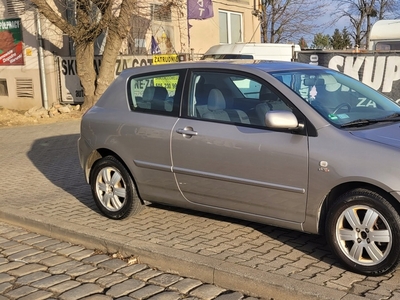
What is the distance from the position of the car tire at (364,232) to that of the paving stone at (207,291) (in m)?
0.97

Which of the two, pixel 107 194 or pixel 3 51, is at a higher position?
pixel 3 51

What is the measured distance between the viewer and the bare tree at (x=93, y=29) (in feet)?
50.0

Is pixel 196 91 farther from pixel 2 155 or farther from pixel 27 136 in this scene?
pixel 27 136

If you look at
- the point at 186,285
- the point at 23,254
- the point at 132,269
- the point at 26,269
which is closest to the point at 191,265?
the point at 186,285

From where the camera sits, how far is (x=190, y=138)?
5105mm

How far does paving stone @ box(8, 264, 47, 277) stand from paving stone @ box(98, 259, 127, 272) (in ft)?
1.69

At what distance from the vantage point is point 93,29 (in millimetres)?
15617

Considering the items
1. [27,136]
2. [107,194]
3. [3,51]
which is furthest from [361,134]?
[3,51]

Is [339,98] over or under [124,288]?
over

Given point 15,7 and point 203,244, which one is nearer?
point 203,244

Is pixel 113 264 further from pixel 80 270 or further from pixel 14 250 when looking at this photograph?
pixel 14 250

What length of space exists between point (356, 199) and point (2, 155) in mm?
8462

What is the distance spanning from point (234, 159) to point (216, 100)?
0.68 metres

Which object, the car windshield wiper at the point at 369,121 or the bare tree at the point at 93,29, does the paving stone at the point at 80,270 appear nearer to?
the car windshield wiper at the point at 369,121
